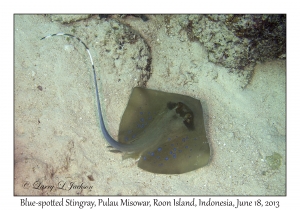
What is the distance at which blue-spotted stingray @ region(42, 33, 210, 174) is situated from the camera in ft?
13.6

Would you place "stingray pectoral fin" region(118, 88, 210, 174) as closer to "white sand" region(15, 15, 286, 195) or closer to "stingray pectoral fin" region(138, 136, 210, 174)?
"stingray pectoral fin" region(138, 136, 210, 174)

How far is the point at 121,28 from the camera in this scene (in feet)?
14.6

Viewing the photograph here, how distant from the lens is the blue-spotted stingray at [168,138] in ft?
13.6

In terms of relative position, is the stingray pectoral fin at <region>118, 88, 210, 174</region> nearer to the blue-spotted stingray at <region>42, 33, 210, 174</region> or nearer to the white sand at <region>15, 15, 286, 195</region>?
the blue-spotted stingray at <region>42, 33, 210, 174</region>

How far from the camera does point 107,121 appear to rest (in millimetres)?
4438

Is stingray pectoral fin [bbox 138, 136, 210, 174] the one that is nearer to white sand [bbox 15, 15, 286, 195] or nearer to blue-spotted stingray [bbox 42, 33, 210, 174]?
blue-spotted stingray [bbox 42, 33, 210, 174]

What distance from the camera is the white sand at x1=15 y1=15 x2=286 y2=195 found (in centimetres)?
413

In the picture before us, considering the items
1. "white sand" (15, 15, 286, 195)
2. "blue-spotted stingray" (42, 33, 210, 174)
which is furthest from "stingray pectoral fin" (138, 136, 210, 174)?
"white sand" (15, 15, 286, 195)

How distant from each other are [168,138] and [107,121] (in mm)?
1393

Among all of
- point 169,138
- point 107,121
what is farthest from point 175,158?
point 107,121

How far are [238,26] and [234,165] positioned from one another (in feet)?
9.53

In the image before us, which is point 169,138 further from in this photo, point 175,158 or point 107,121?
point 107,121

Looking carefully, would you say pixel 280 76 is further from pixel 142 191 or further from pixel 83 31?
pixel 83 31

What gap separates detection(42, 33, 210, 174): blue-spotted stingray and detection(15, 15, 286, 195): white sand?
27 cm
